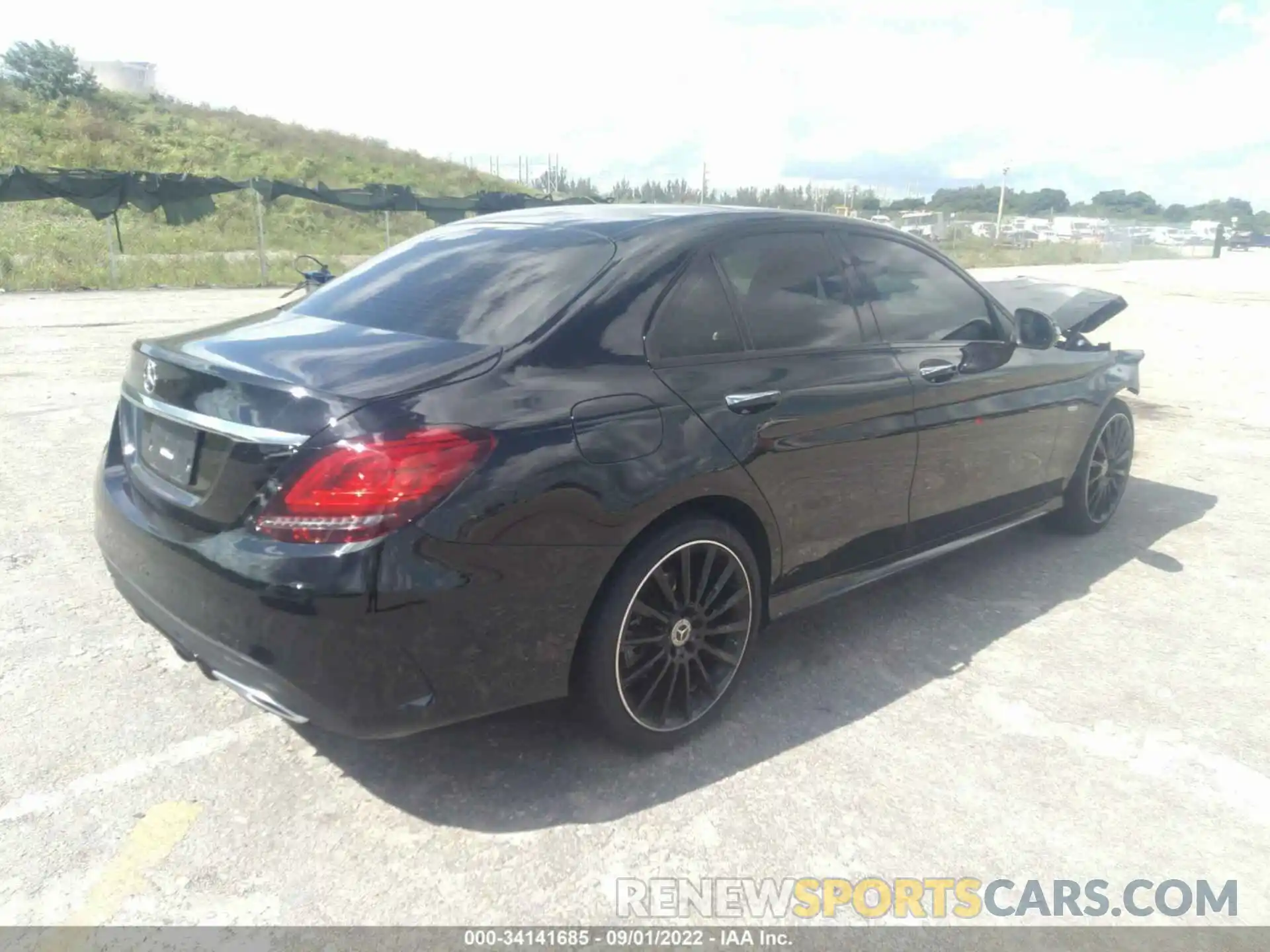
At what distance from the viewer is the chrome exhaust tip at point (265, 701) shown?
96.0 inches

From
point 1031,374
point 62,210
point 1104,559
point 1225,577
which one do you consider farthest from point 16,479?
point 62,210

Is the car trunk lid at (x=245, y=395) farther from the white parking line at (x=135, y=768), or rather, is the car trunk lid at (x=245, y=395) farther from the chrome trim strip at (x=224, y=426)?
the white parking line at (x=135, y=768)

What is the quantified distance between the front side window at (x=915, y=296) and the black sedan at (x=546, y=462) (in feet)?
0.05

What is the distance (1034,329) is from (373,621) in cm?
351

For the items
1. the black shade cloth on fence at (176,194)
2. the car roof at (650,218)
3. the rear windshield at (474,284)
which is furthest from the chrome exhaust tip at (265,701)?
the black shade cloth on fence at (176,194)

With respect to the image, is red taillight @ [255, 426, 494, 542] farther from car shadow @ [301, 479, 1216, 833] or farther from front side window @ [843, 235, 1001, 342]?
front side window @ [843, 235, 1001, 342]

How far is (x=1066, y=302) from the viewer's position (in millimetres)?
5770

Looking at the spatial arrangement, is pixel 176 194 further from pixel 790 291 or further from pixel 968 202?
pixel 968 202

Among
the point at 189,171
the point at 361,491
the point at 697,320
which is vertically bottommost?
the point at 361,491

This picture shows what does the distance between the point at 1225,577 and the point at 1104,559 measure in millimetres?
547

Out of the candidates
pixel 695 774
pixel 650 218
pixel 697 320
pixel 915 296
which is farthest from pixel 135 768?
pixel 915 296

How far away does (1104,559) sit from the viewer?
499 centimetres

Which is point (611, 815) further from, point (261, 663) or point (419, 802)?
point (261, 663)

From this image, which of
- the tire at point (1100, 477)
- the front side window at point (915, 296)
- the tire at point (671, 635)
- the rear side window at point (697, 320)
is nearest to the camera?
the tire at point (671, 635)
